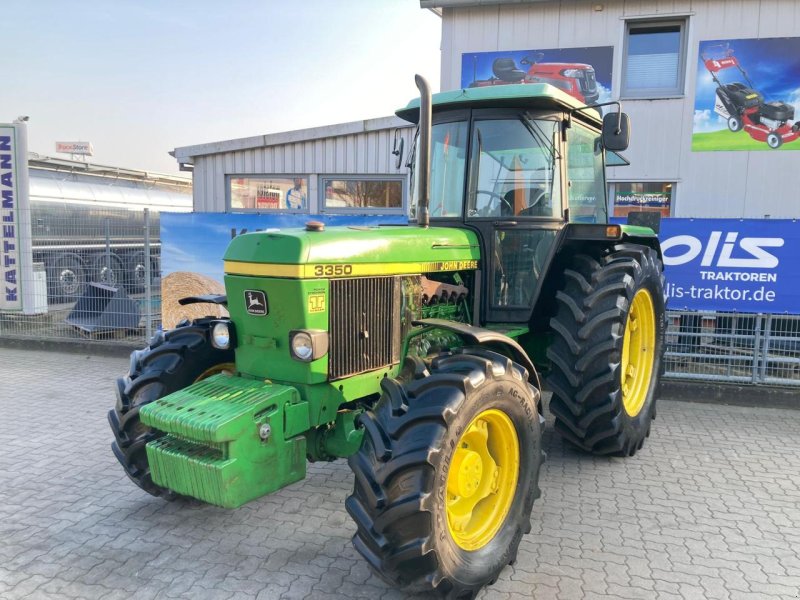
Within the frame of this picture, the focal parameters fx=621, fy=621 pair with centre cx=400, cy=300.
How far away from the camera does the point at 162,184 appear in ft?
55.4

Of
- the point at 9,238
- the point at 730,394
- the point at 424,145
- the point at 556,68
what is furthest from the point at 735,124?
the point at 9,238

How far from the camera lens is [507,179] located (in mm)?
4047

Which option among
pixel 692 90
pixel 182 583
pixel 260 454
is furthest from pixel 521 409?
pixel 692 90

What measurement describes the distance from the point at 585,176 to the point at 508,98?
104 cm

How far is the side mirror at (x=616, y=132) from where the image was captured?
13.2 ft

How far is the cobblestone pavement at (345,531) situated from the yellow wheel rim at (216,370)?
31.1 inches

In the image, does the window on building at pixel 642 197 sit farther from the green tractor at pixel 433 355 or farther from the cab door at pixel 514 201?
the cab door at pixel 514 201

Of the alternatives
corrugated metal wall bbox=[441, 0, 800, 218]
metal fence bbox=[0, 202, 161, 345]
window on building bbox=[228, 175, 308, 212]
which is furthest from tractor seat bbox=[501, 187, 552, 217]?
window on building bbox=[228, 175, 308, 212]

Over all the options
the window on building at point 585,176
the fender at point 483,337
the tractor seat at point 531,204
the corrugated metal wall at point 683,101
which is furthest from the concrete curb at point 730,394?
the fender at point 483,337

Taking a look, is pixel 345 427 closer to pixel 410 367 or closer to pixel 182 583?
pixel 410 367

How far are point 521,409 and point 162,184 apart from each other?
15980 mm

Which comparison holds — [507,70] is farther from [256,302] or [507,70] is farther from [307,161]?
[256,302]

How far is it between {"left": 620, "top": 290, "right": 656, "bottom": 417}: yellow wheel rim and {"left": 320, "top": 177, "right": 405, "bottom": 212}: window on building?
5.34 meters

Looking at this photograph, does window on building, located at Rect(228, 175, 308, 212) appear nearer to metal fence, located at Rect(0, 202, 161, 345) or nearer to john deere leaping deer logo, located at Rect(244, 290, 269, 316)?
metal fence, located at Rect(0, 202, 161, 345)
